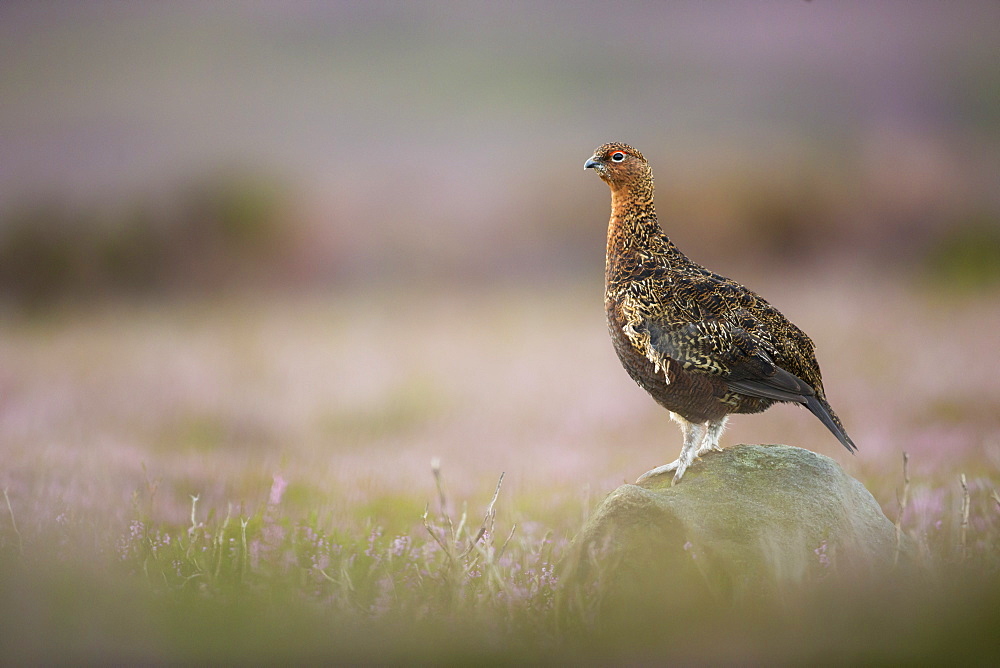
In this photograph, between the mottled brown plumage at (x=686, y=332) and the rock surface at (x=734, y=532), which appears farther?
the mottled brown plumage at (x=686, y=332)

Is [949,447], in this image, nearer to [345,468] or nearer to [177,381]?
[345,468]

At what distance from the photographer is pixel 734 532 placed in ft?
9.84

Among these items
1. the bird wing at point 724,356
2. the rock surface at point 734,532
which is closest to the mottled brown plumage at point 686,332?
the bird wing at point 724,356

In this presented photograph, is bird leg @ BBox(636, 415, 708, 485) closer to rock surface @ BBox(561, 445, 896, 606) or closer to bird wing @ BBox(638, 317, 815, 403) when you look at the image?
rock surface @ BBox(561, 445, 896, 606)

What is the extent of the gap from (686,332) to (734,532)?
0.81m

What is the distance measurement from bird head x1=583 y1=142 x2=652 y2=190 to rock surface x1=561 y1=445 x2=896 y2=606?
129 centimetres

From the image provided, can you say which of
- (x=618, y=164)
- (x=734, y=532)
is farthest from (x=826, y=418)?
(x=618, y=164)

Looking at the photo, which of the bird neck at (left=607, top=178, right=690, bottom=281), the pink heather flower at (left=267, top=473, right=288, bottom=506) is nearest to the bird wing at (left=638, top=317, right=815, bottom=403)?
the bird neck at (left=607, top=178, right=690, bottom=281)

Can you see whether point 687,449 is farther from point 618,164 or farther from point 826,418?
point 618,164

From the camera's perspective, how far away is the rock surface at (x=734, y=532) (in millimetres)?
2822

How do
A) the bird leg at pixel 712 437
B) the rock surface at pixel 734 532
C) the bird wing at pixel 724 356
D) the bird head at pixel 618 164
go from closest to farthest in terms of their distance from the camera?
the rock surface at pixel 734 532 → the bird wing at pixel 724 356 → the bird head at pixel 618 164 → the bird leg at pixel 712 437

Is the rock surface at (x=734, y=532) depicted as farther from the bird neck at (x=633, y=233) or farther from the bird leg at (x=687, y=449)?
the bird neck at (x=633, y=233)

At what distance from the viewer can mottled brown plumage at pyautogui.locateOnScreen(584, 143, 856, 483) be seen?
307 cm

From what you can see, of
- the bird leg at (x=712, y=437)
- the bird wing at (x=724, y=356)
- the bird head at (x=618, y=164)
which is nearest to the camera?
the bird wing at (x=724, y=356)
